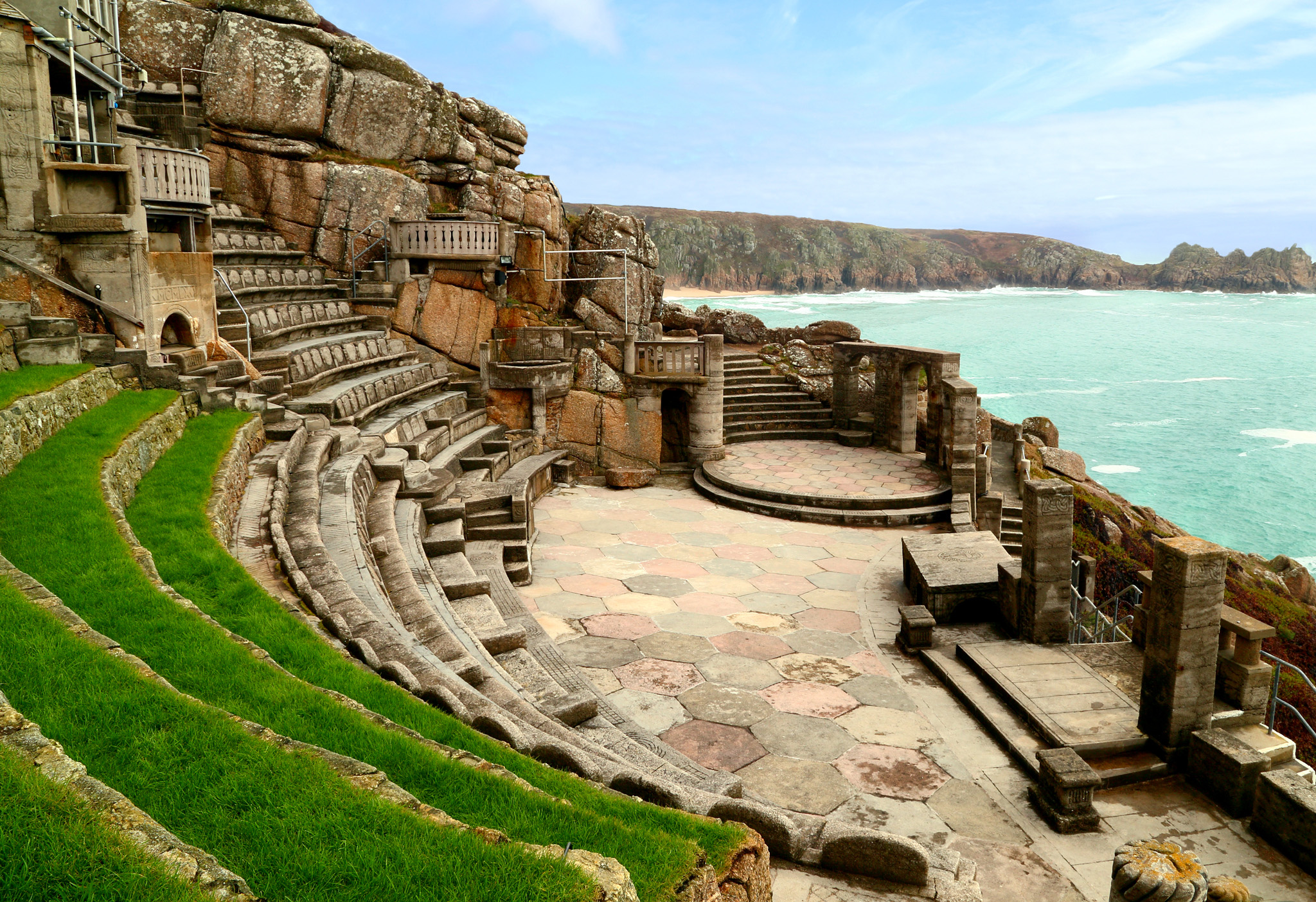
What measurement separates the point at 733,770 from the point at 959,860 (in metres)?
2.30

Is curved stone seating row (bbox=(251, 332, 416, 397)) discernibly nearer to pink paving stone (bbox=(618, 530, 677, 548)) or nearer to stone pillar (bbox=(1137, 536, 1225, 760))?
pink paving stone (bbox=(618, 530, 677, 548))

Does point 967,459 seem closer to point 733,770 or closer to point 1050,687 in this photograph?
point 1050,687

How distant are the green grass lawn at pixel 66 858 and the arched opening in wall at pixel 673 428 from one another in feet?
63.8

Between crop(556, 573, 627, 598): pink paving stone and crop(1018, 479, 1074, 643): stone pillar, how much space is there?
5.63 metres

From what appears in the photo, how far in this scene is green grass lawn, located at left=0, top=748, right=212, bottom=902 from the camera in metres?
2.46

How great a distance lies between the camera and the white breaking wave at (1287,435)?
234 ft

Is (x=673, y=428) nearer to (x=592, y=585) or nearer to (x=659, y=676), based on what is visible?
(x=592, y=585)

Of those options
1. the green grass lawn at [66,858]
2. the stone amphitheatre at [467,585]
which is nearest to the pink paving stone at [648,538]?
the stone amphitheatre at [467,585]

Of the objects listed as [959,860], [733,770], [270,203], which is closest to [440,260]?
[270,203]

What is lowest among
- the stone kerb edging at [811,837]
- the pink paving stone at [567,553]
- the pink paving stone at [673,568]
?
the pink paving stone at [673,568]

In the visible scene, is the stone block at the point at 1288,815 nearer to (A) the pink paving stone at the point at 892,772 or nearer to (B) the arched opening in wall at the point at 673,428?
(A) the pink paving stone at the point at 892,772

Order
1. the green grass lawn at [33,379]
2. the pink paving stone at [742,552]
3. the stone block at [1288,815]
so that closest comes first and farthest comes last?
the stone block at [1288,815]
the green grass lawn at [33,379]
the pink paving stone at [742,552]

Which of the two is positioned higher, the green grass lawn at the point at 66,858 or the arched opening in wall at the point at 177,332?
the arched opening in wall at the point at 177,332

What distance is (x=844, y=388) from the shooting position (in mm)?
23484
